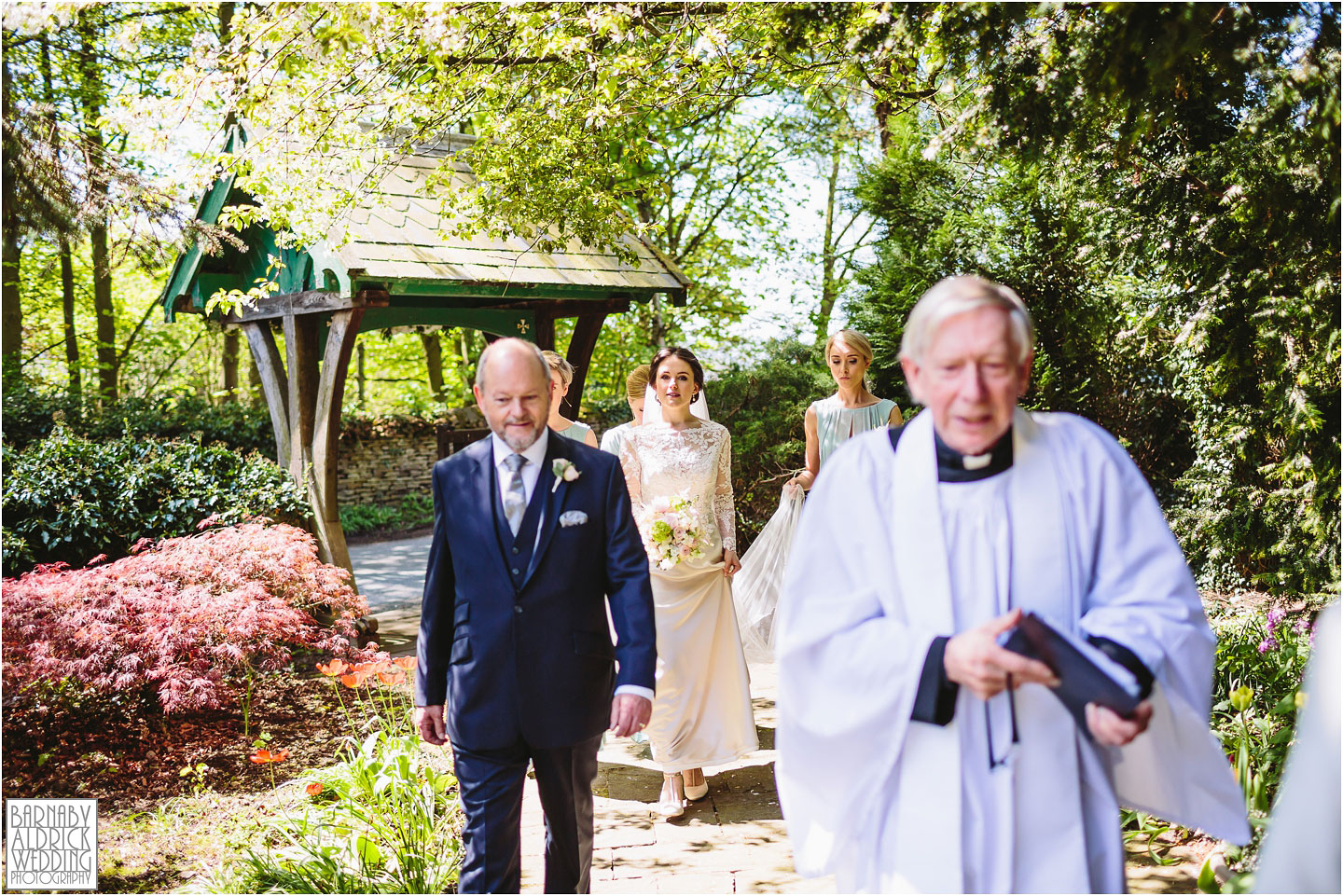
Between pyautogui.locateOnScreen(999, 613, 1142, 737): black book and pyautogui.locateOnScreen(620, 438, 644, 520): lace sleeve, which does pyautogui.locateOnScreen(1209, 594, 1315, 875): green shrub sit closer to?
pyautogui.locateOnScreen(999, 613, 1142, 737): black book

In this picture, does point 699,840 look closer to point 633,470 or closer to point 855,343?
point 633,470

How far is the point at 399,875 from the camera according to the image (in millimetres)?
3760

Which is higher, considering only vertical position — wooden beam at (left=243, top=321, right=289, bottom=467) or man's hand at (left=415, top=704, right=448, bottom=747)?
wooden beam at (left=243, top=321, right=289, bottom=467)

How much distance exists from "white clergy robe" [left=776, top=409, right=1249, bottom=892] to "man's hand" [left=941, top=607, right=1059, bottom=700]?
10cm

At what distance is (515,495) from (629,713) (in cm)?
76

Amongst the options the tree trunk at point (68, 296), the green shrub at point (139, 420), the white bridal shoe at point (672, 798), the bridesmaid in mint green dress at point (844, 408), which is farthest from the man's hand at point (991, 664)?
the tree trunk at point (68, 296)

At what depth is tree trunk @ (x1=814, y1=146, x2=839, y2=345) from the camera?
1861 cm

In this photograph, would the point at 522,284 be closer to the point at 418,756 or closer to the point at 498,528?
the point at 418,756

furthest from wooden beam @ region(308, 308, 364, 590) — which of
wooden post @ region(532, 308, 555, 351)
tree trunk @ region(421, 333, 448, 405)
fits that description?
tree trunk @ region(421, 333, 448, 405)

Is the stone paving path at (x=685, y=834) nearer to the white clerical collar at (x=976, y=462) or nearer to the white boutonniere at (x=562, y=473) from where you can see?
the white boutonniere at (x=562, y=473)

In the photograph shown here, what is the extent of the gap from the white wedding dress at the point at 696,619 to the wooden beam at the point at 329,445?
4.00 m

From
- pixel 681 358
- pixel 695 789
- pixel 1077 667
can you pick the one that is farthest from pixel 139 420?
pixel 1077 667

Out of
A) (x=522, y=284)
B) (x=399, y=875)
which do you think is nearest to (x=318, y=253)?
(x=522, y=284)

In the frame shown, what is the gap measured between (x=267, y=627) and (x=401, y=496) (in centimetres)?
1345
